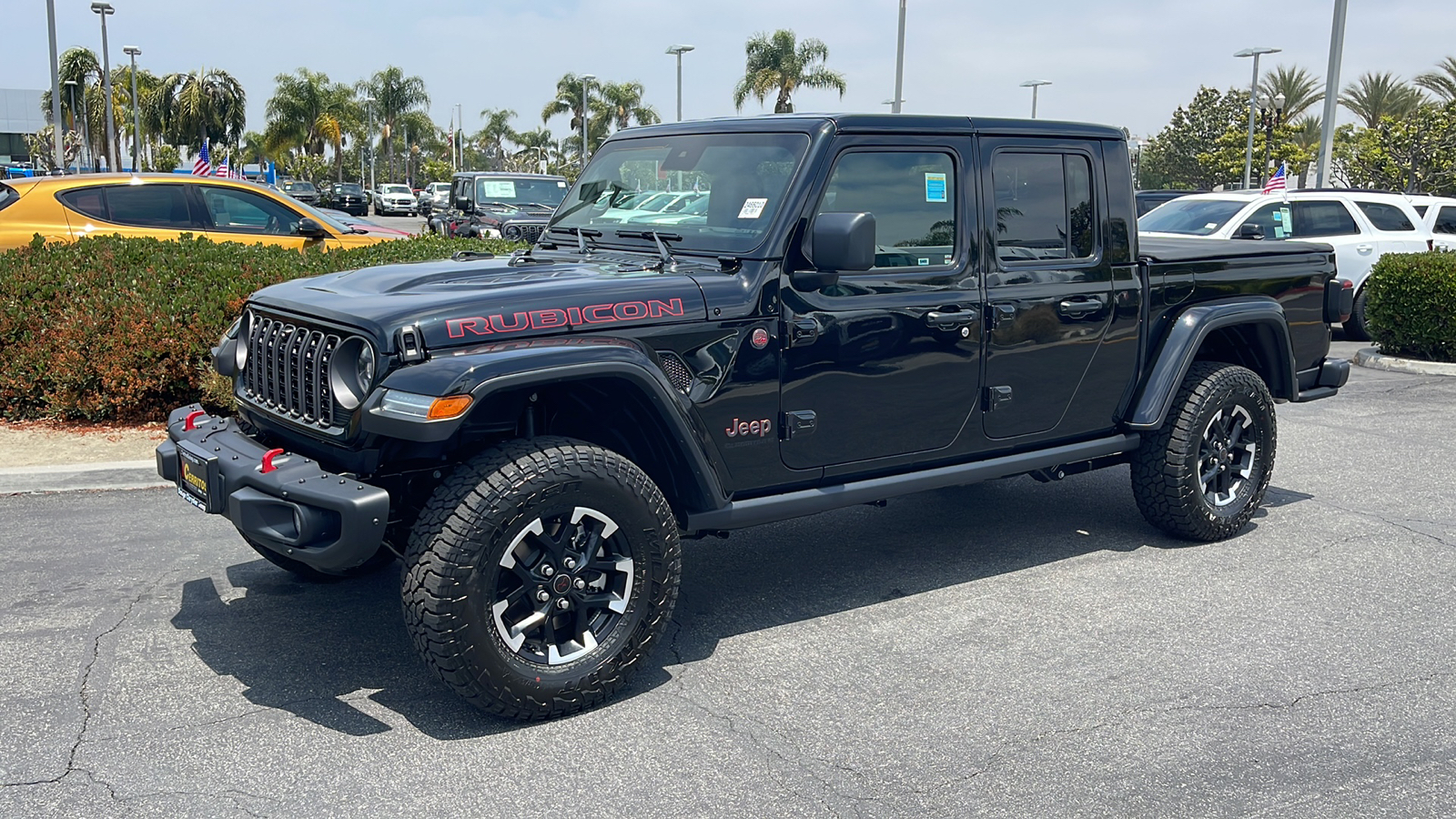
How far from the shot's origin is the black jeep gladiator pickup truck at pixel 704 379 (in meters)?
3.63

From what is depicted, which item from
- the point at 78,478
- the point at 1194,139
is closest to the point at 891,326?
the point at 78,478

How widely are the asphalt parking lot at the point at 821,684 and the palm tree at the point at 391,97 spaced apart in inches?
2718

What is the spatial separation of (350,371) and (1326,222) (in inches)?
516

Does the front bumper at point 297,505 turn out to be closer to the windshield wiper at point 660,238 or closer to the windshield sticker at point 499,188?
the windshield wiper at point 660,238

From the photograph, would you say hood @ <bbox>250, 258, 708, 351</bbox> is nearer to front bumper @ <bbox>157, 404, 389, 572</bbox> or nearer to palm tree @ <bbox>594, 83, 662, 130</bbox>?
front bumper @ <bbox>157, 404, 389, 572</bbox>

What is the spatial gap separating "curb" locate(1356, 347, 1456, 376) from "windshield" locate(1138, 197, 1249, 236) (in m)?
2.20

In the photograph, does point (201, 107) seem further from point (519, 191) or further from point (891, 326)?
point (891, 326)

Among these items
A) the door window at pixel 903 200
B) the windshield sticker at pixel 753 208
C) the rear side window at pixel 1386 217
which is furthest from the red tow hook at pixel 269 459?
the rear side window at pixel 1386 217

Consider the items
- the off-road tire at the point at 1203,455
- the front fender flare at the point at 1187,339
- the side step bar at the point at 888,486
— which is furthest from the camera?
the off-road tire at the point at 1203,455

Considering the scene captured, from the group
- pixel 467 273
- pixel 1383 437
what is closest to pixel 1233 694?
pixel 467 273

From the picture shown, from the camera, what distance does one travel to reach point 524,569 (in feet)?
12.3

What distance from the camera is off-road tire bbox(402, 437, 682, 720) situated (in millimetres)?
3551

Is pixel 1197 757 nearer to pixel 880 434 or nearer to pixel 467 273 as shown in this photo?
pixel 880 434

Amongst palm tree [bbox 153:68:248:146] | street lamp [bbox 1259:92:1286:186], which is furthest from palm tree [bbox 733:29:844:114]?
palm tree [bbox 153:68:248:146]
